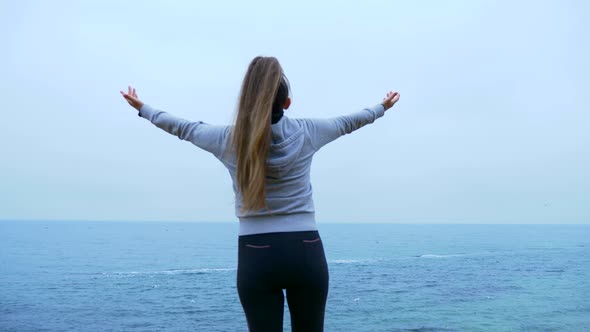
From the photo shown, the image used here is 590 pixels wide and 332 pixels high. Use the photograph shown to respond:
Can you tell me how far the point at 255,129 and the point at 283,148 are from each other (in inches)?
5.6

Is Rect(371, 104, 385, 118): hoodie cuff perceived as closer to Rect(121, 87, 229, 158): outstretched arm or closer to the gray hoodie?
the gray hoodie

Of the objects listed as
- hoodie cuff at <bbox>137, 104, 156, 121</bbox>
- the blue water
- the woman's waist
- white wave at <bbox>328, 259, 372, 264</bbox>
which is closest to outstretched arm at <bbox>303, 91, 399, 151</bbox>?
the woman's waist

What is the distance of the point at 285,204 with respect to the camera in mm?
2080

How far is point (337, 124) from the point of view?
2.26 meters

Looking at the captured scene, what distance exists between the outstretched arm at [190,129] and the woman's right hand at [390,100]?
75 cm

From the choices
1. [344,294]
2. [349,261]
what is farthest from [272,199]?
[349,261]

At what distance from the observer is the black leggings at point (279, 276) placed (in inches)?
80.0

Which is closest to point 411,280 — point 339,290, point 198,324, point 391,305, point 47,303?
point 339,290

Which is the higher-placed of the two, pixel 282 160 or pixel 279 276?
pixel 282 160

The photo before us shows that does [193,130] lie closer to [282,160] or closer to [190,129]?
[190,129]

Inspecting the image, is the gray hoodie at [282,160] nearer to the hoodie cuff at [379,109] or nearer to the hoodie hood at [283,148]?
the hoodie hood at [283,148]

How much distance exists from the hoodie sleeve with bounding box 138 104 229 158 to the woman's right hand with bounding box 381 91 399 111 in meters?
0.75

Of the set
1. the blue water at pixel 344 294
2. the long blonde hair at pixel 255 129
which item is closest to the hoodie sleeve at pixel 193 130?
the long blonde hair at pixel 255 129

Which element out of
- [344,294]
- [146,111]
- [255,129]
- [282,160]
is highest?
[146,111]
